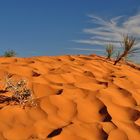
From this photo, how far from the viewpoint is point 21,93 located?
5312 mm

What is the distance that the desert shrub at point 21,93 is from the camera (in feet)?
17.3

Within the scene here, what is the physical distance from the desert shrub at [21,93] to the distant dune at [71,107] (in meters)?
0.09

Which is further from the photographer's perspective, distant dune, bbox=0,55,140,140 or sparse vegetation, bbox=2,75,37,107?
sparse vegetation, bbox=2,75,37,107

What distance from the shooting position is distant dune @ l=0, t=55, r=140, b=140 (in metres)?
4.59

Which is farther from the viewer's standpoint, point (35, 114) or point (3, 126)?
point (35, 114)

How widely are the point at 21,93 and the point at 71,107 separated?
0.71 meters

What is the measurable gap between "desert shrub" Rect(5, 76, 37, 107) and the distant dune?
9 cm

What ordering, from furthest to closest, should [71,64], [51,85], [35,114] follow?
[71,64] < [51,85] < [35,114]

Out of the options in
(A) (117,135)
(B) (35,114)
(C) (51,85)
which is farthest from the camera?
(C) (51,85)

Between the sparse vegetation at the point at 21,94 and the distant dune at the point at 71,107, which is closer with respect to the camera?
the distant dune at the point at 71,107

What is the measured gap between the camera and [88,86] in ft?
20.6

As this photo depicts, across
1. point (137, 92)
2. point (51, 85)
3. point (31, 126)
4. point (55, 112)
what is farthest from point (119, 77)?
point (31, 126)

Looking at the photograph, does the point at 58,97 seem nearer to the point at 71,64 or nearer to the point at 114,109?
the point at 114,109

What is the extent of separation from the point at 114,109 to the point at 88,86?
3.19ft
